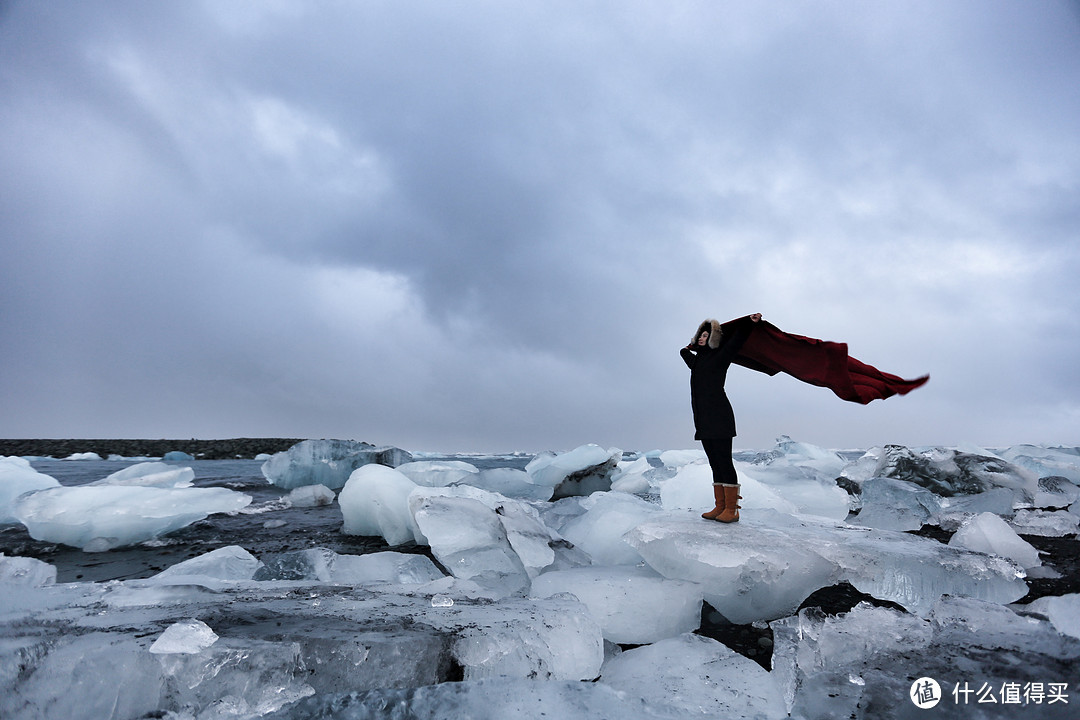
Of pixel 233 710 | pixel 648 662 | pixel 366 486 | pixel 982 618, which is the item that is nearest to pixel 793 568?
pixel 982 618

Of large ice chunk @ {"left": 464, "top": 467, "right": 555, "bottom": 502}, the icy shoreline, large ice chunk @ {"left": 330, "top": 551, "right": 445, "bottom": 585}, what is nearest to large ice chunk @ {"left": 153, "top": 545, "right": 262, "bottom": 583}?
the icy shoreline

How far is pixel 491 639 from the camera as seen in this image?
157 cm

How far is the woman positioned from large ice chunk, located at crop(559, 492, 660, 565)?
0.56 meters

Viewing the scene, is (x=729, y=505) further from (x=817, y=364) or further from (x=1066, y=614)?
(x=1066, y=614)

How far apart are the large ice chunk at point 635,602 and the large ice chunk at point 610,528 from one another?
0.85 m

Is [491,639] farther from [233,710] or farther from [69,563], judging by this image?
[69,563]

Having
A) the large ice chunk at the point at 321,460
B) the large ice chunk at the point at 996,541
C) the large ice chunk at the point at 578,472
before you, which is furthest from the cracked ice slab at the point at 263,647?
the large ice chunk at the point at 321,460

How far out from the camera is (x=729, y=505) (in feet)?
9.82

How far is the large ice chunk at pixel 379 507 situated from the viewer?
4.01 m

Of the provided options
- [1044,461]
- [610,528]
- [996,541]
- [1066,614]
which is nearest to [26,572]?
[610,528]

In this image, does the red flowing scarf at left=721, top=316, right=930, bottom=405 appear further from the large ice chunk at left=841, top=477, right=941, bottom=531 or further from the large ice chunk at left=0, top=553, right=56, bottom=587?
the large ice chunk at left=0, top=553, right=56, bottom=587

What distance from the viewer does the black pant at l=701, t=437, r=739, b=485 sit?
9.84ft

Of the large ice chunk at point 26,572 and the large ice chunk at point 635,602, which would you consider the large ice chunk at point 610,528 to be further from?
the large ice chunk at point 26,572

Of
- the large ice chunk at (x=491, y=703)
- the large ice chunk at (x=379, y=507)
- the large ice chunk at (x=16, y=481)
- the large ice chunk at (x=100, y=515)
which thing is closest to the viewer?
the large ice chunk at (x=491, y=703)
